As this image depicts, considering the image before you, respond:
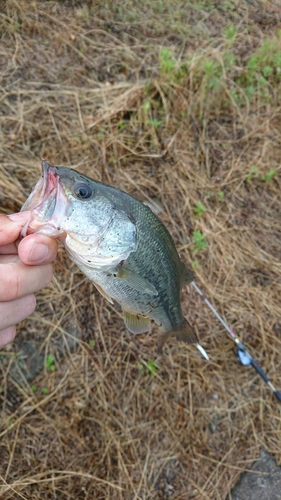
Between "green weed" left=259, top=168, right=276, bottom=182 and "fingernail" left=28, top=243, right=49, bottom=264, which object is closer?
"fingernail" left=28, top=243, right=49, bottom=264

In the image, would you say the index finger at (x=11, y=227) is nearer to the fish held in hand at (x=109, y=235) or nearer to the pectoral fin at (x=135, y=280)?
the fish held in hand at (x=109, y=235)

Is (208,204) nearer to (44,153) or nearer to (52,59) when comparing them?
(44,153)

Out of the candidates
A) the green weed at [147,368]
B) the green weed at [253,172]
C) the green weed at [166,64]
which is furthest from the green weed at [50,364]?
the green weed at [166,64]

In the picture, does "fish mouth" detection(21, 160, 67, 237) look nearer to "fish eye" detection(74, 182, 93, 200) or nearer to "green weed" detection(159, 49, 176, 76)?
"fish eye" detection(74, 182, 93, 200)

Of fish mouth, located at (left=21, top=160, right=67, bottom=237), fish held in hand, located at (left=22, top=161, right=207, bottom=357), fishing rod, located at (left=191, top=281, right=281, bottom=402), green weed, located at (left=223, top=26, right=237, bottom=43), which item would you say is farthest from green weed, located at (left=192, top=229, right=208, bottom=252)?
green weed, located at (left=223, top=26, right=237, bottom=43)

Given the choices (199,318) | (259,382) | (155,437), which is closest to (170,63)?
(199,318)
